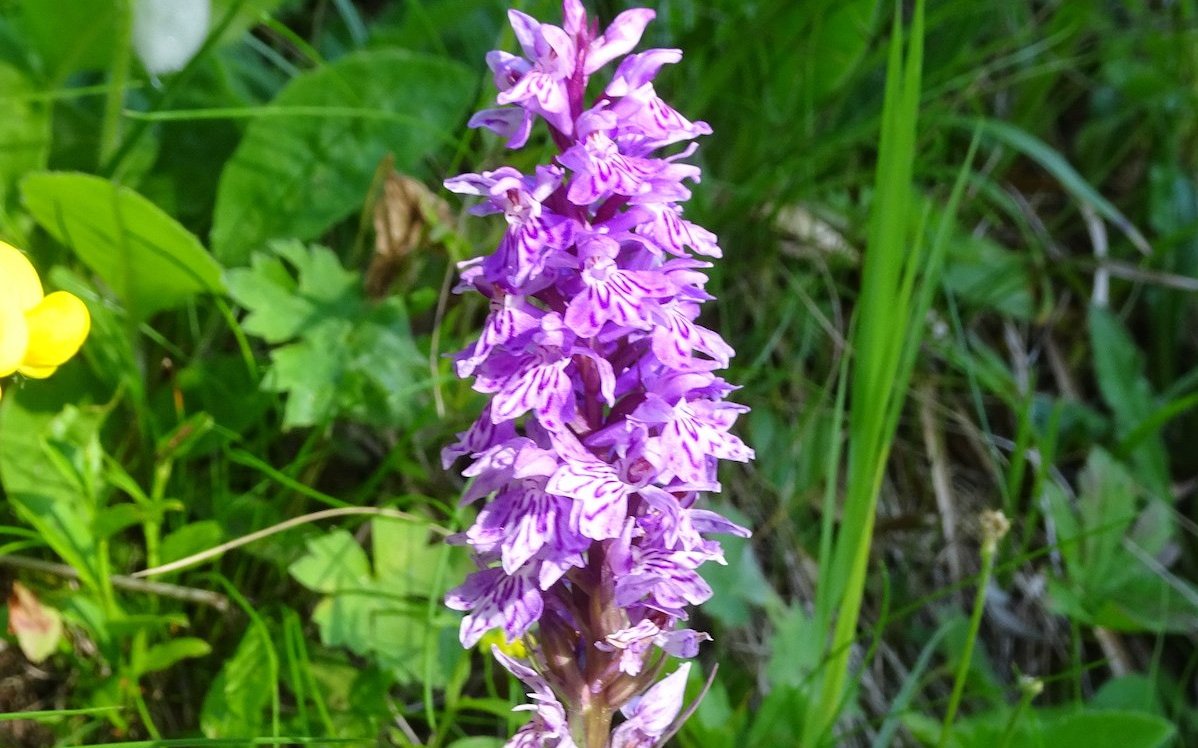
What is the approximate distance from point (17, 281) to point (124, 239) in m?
0.76

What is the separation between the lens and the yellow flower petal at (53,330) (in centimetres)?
105

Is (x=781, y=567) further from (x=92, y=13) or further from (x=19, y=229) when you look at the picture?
(x=92, y=13)

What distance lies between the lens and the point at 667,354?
39.7 inches

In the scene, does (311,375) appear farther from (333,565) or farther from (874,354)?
(874,354)

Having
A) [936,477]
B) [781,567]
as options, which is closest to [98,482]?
[781,567]

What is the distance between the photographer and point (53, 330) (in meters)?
1.05

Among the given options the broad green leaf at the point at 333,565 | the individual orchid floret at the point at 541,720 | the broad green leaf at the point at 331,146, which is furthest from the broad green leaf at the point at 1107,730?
the broad green leaf at the point at 331,146

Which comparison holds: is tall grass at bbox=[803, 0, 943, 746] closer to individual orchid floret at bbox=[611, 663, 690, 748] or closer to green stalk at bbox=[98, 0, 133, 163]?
individual orchid floret at bbox=[611, 663, 690, 748]

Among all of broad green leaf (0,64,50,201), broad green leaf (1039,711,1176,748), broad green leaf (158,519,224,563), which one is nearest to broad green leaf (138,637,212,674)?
broad green leaf (158,519,224,563)

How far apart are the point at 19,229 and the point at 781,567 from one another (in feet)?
4.90

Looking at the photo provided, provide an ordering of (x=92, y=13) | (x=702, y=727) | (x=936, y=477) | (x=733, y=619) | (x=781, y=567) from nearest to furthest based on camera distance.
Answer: (x=702, y=727)
(x=733, y=619)
(x=92, y=13)
(x=781, y=567)
(x=936, y=477)

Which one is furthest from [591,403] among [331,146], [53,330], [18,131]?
[18,131]

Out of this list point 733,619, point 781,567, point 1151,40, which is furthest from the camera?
point 1151,40

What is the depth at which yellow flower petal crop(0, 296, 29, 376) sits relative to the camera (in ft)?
3.25
